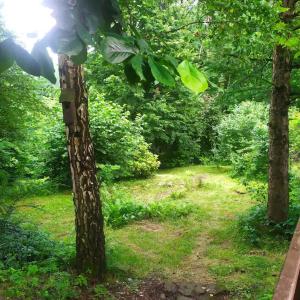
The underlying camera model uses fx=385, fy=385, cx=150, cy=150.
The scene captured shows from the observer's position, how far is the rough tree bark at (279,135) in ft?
20.3

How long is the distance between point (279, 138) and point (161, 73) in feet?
18.3

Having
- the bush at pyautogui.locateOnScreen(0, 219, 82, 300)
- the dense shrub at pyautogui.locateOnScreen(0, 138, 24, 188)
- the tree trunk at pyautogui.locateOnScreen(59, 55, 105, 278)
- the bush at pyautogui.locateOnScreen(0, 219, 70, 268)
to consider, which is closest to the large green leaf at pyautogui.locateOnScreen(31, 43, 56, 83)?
the tree trunk at pyautogui.locateOnScreen(59, 55, 105, 278)

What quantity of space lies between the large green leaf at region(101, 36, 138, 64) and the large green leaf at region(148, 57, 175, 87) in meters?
0.06

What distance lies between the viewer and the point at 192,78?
1.07m

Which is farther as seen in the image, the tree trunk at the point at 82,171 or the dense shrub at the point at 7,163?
the dense shrub at the point at 7,163

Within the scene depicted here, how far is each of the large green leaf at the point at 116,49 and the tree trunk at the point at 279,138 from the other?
17.5 ft

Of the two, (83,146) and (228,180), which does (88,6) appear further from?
(228,180)

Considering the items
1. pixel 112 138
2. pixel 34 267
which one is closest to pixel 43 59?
pixel 34 267

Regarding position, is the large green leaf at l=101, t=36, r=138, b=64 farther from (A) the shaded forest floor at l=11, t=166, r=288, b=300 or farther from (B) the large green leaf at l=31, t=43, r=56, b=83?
(A) the shaded forest floor at l=11, t=166, r=288, b=300

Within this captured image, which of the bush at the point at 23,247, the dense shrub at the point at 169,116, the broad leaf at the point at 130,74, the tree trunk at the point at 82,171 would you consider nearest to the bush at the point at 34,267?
the bush at the point at 23,247

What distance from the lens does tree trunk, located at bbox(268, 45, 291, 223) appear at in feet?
20.3

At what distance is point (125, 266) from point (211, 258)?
4.64ft

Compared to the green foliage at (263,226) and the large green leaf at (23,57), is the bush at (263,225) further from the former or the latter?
the large green leaf at (23,57)

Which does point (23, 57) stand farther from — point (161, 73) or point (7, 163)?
point (7, 163)
